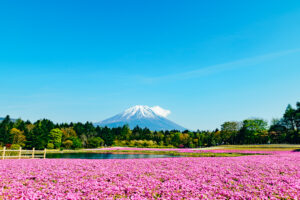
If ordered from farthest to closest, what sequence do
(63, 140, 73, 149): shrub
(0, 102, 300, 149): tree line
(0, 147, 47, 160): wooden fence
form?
1. (63, 140, 73, 149): shrub
2. (0, 102, 300, 149): tree line
3. (0, 147, 47, 160): wooden fence

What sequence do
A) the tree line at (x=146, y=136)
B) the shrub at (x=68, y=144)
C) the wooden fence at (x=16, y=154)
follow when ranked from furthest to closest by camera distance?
1. the shrub at (x=68, y=144)
2. the tree line at (x=146, y=136)
3. the wooden fence at (x=16, y=154)

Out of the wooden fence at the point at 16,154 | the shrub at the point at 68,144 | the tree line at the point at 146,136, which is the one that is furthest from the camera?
the shrub at the point at 68,144

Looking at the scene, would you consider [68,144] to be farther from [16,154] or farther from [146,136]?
[146,136]

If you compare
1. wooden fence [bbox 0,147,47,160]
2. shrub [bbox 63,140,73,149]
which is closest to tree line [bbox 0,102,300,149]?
shrub [bbox 63,140,73,149]

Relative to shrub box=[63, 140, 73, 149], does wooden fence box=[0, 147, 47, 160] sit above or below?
above

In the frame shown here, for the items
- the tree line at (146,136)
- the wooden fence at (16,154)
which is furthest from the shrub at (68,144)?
the wooden fence at (16,154)

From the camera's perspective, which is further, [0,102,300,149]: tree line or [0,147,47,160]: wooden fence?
[0,102,300,149]: tree line

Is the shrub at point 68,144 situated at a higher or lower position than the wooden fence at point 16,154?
lower

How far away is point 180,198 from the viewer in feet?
25.7

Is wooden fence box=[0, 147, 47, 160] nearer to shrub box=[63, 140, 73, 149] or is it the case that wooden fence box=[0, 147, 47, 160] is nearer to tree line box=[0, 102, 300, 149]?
tree line box=[0, 102, 300, 149]

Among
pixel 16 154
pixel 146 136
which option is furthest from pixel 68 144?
pixel 146 136

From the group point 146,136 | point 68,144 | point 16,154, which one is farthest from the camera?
point 146,136

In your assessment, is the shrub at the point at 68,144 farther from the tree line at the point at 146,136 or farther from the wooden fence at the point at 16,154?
the wooden fence at the point at 16,154

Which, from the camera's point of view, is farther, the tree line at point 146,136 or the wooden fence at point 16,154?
the tree line at point 146,136
